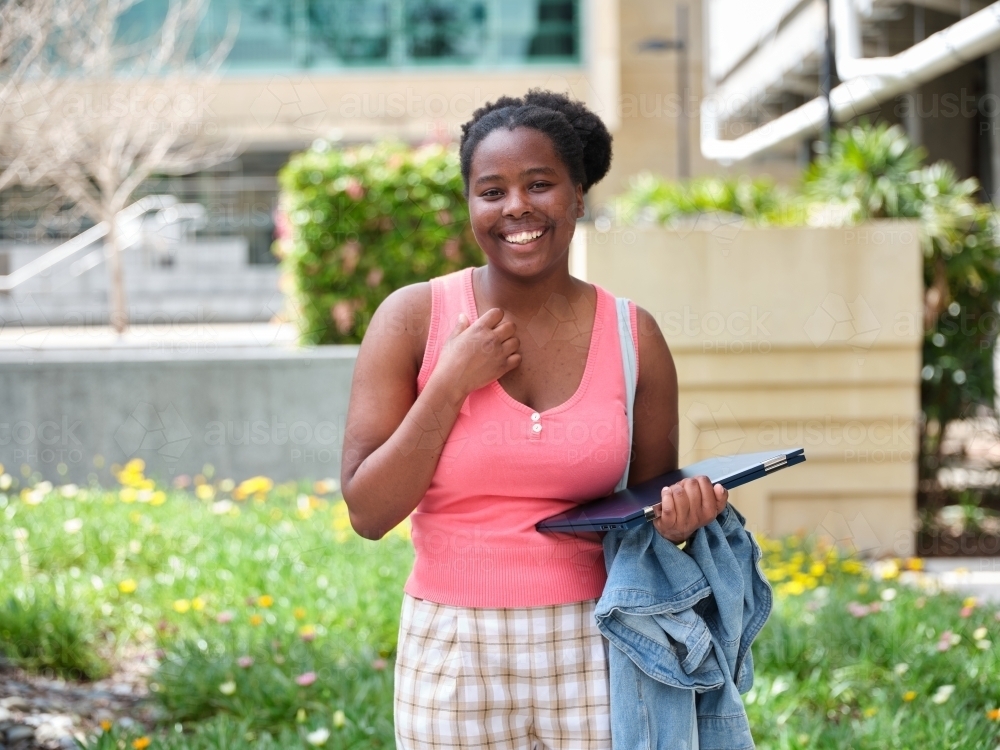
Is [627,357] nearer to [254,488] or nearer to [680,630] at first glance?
[680,630]

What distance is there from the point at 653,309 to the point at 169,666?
283 cm

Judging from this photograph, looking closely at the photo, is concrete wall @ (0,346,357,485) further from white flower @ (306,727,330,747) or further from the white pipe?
the white pipe

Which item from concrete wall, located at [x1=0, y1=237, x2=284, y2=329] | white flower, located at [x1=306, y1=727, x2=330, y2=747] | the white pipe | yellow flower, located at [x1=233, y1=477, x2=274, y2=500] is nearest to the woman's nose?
white flower, located at [x1=306, y1=727, x2=330, y2=747]

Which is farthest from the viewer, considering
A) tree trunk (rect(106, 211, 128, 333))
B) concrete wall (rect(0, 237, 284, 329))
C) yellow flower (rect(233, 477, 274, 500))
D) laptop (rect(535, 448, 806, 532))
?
concrete wall (rect(0, 237, 284, 329))

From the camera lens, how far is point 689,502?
5.77 ft

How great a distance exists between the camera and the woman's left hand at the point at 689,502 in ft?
5.75

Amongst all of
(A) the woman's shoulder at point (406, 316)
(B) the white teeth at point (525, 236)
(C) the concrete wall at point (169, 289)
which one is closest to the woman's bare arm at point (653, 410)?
(B) the white teeth at point (525, 236)

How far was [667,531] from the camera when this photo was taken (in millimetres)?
1797

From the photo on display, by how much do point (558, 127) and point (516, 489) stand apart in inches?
23.7

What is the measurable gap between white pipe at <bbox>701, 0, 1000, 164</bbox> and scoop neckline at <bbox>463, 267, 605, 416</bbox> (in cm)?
606

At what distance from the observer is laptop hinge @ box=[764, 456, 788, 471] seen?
173 centimetres

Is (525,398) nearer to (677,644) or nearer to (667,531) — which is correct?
(667,531)

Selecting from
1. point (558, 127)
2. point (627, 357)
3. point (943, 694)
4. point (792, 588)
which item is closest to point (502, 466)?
point (627, 357)

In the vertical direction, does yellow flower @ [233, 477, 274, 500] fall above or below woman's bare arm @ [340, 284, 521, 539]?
below
